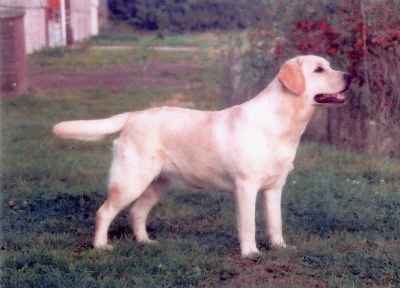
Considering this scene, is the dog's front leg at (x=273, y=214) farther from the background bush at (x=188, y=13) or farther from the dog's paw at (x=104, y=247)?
the background bush at (x=188, y=13)

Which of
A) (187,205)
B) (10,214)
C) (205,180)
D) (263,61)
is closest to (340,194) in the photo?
(187,205)

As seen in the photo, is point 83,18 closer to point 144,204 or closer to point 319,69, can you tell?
point 144,204

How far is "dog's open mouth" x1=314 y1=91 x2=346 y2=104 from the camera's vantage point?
19.1 ft

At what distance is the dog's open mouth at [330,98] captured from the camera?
584cm

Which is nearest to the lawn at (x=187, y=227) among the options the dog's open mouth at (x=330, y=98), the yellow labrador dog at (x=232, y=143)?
the yellow labrador dog at (x=232, y=143)

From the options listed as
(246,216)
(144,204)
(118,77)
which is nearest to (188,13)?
(118,77)

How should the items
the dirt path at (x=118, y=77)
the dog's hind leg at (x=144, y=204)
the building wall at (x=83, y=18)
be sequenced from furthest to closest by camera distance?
the dirt path at (x=118, y=77) < the building wall at (x=83, y=18) < the dog's hind leg at (x=144, y=204)

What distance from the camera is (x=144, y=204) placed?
658 centimetres

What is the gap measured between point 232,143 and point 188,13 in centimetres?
1437

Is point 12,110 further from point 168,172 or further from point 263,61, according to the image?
point 168,172

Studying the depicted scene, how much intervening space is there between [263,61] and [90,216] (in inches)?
205

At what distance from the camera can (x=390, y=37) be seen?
10.2m

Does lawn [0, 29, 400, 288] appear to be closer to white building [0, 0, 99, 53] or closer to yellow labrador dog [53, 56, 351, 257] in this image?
yellow labrador dog [53, 56, 351, 257]

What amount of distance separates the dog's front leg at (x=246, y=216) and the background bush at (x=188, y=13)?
6364 mm
